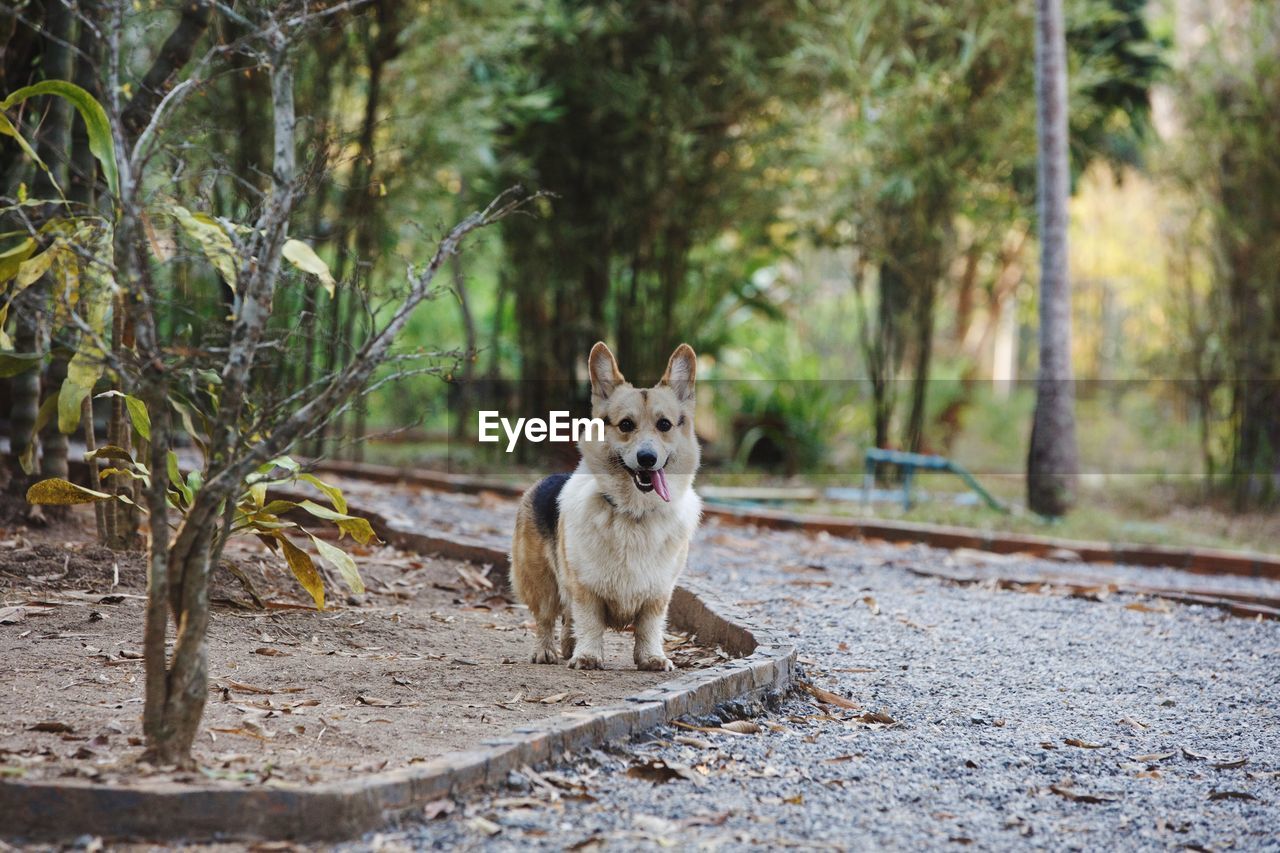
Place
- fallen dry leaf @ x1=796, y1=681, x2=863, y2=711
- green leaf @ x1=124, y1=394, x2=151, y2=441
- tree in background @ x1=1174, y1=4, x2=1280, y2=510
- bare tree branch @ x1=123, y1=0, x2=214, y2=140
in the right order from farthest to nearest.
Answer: tree in background @ x1=1174, y1=4, x2=1280, y2=510 < bare tree branch @ x1=123, y1=0, x2=214, y2=140 < green leaf @ x1=124, y1=394, x2=151, y2=441 < fallen dry leaf @ x1=796, y1=681, x2=863, y2=711

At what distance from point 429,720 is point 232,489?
815 millimetres

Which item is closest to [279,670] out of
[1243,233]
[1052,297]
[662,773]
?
[662,773]

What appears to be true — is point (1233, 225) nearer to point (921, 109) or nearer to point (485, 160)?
point (921, 109)

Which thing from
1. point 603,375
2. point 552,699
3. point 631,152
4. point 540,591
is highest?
point 631,152

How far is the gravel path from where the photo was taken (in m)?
2.58

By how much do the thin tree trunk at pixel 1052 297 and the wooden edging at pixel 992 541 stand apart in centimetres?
121

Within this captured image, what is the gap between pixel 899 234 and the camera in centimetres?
1072

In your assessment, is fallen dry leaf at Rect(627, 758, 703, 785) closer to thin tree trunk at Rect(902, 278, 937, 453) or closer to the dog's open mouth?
the dog's open mouth

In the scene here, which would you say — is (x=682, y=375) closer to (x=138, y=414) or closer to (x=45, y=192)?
(x=138, y=414)

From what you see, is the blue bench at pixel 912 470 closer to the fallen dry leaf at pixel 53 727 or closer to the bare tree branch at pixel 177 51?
the bare tree branch at pixel 177 51

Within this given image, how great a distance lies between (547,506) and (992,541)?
410 centimetres

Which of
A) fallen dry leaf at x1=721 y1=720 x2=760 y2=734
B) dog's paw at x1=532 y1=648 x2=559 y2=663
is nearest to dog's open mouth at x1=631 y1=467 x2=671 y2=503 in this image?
dog's paw at x1=532 y1=648 x2=559 y2=663

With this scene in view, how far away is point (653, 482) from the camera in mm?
3711

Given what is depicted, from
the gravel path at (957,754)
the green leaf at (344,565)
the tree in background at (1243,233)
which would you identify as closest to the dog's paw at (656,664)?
the gravel path at (957,754)
